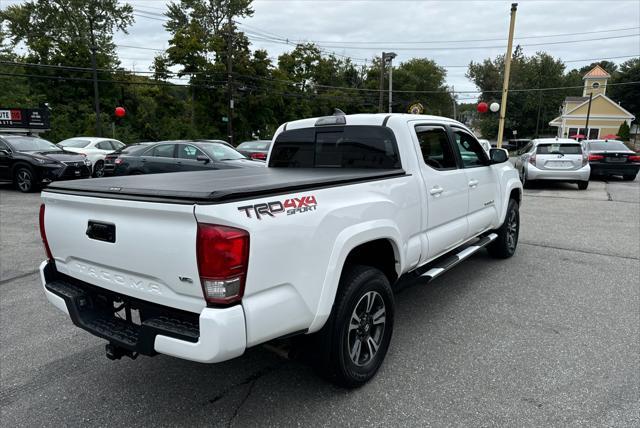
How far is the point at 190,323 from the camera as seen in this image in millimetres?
2262

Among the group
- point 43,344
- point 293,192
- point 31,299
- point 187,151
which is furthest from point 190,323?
point 187,151

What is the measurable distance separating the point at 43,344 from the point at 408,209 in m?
3.23

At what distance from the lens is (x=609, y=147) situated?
51.7 feet

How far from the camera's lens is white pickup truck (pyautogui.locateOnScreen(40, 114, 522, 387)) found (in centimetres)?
207

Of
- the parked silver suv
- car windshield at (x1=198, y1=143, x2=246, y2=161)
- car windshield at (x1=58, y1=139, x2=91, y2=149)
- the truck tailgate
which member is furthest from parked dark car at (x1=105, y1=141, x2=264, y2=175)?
the truck tailgate

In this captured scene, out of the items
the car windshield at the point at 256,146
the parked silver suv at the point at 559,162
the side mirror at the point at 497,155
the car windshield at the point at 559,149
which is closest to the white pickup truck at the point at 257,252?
the side mirror at the point at 497,155

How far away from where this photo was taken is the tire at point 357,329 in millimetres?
2658

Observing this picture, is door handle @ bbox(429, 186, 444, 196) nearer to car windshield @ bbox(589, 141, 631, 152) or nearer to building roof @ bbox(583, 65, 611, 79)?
car windshield @ bbox(589, 141, 631, 152)

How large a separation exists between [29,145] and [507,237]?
13717 millimetres

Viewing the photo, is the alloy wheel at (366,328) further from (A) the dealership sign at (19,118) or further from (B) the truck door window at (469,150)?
(A) the dealership sign at (19,118)

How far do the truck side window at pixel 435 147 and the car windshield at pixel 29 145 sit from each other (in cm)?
1308

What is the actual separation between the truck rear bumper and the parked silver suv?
13138 mm

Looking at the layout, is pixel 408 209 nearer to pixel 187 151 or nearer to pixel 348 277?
pixel 348 277

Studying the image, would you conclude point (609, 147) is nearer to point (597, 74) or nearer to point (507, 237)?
point (507, 237)
